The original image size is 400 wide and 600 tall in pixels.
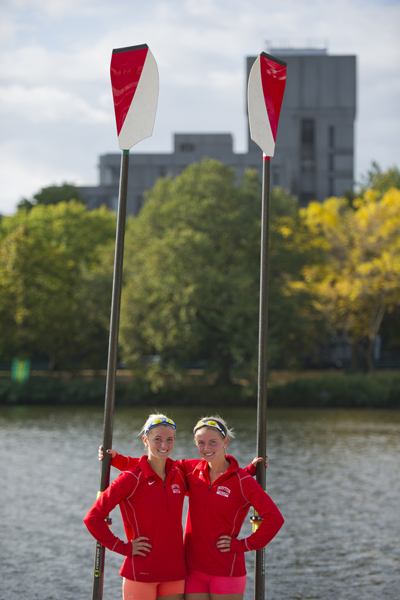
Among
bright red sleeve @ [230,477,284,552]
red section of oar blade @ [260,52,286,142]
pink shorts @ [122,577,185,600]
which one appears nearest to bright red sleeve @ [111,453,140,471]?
pink shorts @ [122,577,185,600]

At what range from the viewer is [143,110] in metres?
5.62

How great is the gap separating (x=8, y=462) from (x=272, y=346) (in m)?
15.5

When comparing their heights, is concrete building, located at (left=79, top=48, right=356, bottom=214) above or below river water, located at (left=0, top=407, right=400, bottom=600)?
above

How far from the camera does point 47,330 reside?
40531 mm

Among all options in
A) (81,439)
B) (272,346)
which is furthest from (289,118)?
(81,439)

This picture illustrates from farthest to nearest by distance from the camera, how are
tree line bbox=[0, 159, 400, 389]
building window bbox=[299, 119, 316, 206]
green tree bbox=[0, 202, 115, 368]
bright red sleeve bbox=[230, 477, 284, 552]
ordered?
building window bbox=[299, 119, 316, 206] → green tree bbox=[0, 202, 115, 368] → tree line bbox=[0, 159, 400, 389] → bright red sleeve bbox=[230, 477, 284, 552]

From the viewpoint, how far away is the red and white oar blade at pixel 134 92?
5.52 meters

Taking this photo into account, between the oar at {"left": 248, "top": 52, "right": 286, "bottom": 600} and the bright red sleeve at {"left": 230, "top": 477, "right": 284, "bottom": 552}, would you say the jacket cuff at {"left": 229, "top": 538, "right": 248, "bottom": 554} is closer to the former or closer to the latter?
the bright red sleeve at {"left": 230, "top": 477, "right": 284, "bottom": 552}

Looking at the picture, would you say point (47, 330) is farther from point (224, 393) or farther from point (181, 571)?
point (181, 571)

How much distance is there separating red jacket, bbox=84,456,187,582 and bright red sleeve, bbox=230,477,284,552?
0.41 m

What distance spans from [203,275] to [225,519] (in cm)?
2983

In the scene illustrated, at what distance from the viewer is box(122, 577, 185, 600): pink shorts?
4637mm

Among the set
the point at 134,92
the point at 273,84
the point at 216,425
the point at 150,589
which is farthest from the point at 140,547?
the point at 273,84

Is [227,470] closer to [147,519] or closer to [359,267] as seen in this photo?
[147,519]
